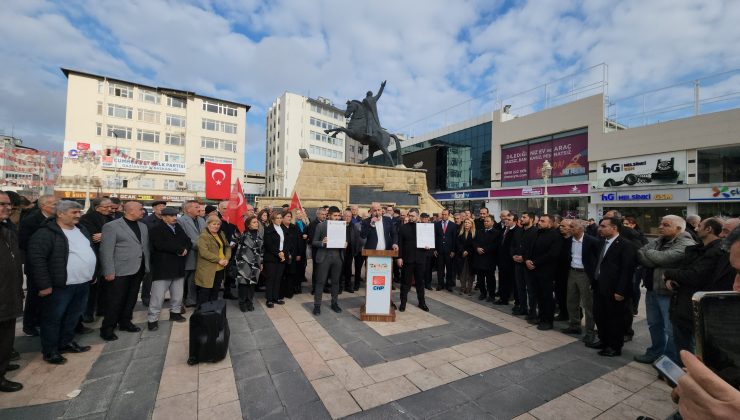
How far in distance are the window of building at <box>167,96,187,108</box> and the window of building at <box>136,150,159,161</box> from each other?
7.33 metres

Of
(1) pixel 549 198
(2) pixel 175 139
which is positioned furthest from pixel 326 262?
→ (2) pixel 175 139

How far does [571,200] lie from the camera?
26.2m

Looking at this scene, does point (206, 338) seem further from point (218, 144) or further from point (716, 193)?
point (218, 144)

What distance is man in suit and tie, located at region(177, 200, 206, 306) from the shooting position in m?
5.59

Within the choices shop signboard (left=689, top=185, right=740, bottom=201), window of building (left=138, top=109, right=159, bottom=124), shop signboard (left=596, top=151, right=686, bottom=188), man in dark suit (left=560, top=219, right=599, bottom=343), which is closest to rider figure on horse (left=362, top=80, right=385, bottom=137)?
man in dark suit (left=560, top=219, right=599, bottom=343)

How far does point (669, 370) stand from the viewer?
1.24 metres

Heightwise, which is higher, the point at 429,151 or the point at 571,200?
the point at 429,151

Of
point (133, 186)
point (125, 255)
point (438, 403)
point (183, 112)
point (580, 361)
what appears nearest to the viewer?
point (438, 403)

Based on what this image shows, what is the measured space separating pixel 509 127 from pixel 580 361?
30.7m

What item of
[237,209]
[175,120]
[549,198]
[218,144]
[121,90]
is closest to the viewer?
[237,209]

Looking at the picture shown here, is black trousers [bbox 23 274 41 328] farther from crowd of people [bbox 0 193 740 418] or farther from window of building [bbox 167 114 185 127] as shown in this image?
window of building [bbox 167 114 185 127]

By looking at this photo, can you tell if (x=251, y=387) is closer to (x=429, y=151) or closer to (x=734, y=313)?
(x=734, y=313)

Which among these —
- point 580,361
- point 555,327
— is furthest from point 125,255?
point 555,327

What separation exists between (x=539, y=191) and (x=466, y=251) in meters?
23.9
